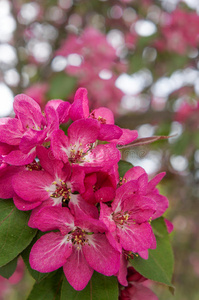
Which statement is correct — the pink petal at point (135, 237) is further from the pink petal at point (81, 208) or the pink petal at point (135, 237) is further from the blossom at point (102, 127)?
the blossom at point (102, 127)

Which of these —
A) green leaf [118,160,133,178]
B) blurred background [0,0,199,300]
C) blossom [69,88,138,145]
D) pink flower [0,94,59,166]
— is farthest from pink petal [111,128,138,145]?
blurred background [0,0,199,300]

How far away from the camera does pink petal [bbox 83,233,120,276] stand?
0.77 m

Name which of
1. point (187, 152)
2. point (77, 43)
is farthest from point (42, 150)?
point (187, 152)

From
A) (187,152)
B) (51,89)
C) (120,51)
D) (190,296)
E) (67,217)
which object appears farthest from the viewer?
(190,296)

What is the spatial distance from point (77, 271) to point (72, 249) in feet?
0.19

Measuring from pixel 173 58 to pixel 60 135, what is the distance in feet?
10.6

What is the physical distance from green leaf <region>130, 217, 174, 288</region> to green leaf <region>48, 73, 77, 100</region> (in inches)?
86.8

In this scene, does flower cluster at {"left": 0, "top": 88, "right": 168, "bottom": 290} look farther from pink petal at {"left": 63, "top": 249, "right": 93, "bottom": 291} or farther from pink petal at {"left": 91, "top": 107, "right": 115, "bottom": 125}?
pink petal at {"left": 91, "top": 107, "right": 115, "bottom": 125}

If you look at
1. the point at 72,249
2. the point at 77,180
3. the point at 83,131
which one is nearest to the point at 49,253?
the point at 72,249

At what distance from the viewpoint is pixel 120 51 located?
13.8 feet

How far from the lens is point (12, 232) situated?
0.81 m

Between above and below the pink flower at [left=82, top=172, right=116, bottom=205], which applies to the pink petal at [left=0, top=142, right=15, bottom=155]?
above

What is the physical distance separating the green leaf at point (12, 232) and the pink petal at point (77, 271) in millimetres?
123

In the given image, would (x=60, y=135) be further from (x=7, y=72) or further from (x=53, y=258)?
(x=7, y=72)
